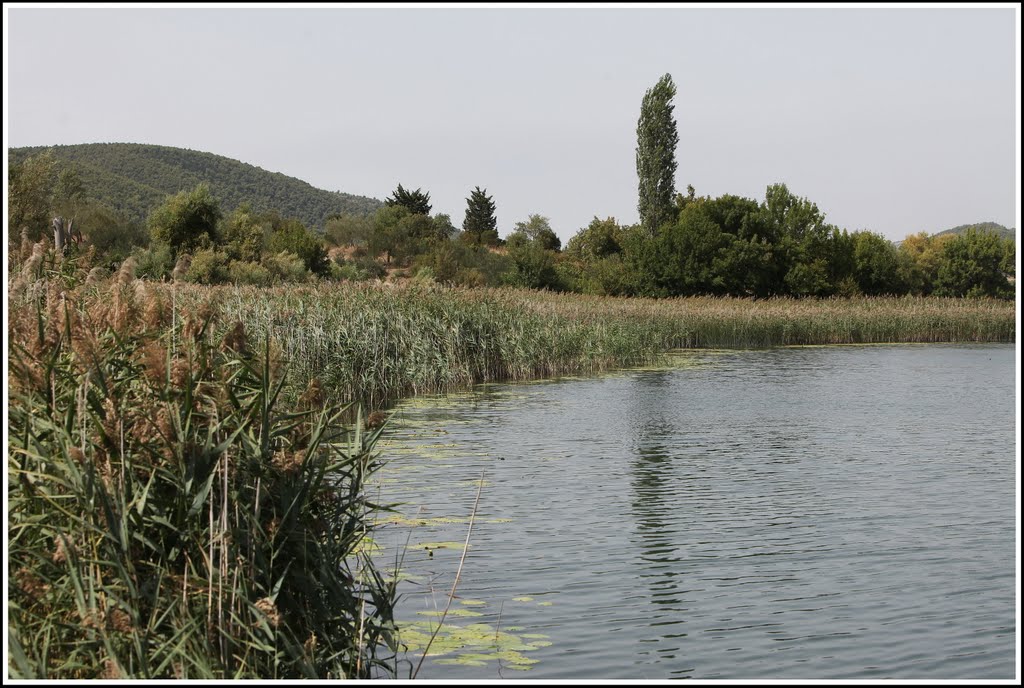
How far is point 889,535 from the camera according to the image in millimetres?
9070

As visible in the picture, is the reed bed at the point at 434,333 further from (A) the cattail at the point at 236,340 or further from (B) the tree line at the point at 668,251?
(B) the tree line at the point at 668,251

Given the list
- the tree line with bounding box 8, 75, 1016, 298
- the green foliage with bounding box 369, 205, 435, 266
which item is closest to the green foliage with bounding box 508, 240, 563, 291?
the tree line with bounding box 8, 75, 1016, 298

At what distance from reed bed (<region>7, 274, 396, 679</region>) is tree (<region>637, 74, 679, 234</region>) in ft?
162

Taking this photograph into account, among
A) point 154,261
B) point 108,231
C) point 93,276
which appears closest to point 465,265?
point 108,231

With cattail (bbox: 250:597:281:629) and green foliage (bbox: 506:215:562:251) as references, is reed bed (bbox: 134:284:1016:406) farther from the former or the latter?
green foliage (bbox: 506:215:562:251)

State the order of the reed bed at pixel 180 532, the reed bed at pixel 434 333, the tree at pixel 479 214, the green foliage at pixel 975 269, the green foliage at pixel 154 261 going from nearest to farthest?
the reed bed at pixel 180 532
the reed bed at pixel 434 333
the green foliage at pixel 154 261
the green foliage at pixel 975 269
the tree at pixel 479 214

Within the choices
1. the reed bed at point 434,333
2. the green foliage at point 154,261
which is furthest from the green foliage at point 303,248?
the reed bed at point 434,333

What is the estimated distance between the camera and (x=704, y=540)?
29.2ft

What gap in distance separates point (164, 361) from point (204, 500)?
0.66 metres

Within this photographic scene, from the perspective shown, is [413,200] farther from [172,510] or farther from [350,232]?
[172,510]

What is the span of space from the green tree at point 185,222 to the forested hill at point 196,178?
3900 centimetres

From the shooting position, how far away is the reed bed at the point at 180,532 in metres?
4.32

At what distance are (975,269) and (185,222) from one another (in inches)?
1669

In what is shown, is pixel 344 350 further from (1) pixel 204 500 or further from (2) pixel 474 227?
(2) pixel 474 227
